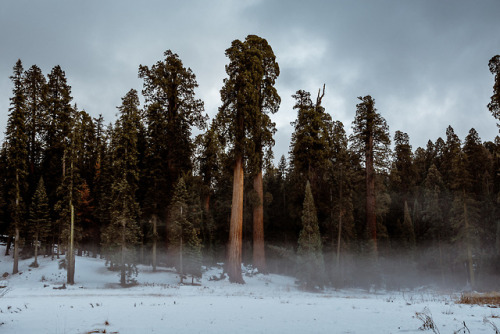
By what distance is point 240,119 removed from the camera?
2336 centimetres

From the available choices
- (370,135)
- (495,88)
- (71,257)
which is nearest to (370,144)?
(370,135)

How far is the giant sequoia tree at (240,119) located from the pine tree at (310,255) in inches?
172

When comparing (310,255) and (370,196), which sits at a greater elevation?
(370,196)

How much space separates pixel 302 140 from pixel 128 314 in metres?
21.2

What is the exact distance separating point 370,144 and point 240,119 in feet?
42.0

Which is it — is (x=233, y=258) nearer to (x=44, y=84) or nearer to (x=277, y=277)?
(x=277, y=277)

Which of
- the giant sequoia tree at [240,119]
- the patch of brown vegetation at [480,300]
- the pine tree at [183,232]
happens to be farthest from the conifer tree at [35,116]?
the patch of brown vegetation at [480,300]

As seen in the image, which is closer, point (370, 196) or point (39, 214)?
point (370, 196)

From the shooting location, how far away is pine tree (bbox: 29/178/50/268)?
3409 centimetres

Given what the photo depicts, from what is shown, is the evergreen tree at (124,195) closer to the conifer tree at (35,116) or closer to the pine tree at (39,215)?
the pine tree at (39,215)

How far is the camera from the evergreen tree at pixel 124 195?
24.4m

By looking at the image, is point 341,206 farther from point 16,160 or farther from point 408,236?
point 16,160

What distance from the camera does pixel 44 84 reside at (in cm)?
3962

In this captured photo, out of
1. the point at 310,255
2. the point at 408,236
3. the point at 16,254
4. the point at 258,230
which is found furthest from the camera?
the point at 408,236
